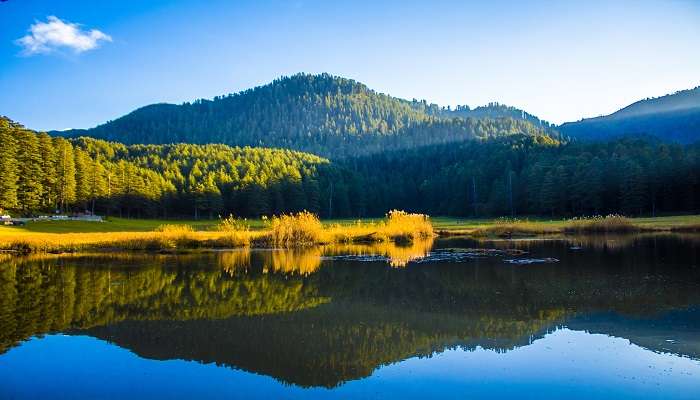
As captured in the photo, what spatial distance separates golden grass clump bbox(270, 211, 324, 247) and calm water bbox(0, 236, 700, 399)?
1712 cm

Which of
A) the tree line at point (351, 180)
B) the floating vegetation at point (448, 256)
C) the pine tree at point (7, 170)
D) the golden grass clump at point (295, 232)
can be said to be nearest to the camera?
the floating vegetation at point (448, 256)

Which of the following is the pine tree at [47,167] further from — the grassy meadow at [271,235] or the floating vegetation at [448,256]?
the floating vegetation at [448,256]

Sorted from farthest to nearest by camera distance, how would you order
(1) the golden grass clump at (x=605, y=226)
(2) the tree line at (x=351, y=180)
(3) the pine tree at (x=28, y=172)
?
(2) the tree line at (x=351, y=180) → (3) the pine tree at (x=28, y=172) → (1) the golden grass clump at (x=605, y=226)

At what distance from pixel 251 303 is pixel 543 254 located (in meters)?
21.0

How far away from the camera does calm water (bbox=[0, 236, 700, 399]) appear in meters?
9.96

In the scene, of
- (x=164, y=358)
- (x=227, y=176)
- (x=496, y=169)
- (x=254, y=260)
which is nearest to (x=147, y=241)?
(x=254, y=260)

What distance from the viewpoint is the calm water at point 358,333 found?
9.96 meters

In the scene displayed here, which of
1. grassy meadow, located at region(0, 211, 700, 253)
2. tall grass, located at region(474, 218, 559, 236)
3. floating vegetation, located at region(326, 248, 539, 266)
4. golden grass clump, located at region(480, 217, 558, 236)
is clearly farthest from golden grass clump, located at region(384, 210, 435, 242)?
floating vegetation, located at region(326, 248, 539, 266)

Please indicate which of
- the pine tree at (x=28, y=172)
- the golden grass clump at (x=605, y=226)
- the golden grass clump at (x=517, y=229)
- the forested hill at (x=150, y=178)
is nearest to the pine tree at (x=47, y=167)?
the forested hill at (x=150, y=178)

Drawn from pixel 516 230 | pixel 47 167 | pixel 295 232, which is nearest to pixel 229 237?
pixel 295 232

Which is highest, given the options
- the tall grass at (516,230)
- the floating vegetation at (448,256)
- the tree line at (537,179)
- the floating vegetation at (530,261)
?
the tree line at (537,179)

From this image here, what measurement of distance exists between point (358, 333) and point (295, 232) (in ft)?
100

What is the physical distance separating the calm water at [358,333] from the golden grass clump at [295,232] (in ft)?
56.2

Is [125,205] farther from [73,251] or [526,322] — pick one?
[526,322]
